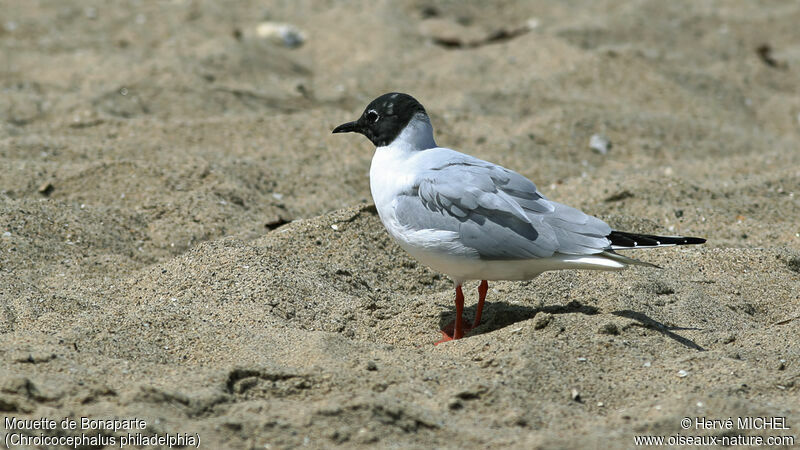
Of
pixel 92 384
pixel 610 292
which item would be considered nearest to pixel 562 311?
pixel 610 292

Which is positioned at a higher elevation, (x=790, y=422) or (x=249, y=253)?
(x=790, y=422)

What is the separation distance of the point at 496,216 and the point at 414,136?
656 millimetres

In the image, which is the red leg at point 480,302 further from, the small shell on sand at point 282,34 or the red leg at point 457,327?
the small shell on sand at point 282,34

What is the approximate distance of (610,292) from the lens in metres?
4.16

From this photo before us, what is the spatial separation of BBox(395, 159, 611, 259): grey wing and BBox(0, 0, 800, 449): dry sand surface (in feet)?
1.08

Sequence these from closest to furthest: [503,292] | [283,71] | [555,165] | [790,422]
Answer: [790,422], [503,292], [555,165], [283,71]

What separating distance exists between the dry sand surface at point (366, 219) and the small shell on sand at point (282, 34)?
0.11 metres

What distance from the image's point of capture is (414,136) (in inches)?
165

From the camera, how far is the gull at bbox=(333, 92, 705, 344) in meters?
3.71

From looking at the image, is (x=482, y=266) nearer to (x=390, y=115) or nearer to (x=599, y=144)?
(x=390, y=115)

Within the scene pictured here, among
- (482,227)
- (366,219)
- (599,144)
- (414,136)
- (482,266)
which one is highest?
(414,136)

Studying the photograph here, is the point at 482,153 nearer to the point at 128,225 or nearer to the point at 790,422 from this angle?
the point at 128,225

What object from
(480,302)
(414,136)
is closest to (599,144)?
(414,136)

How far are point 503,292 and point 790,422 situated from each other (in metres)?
1.63
